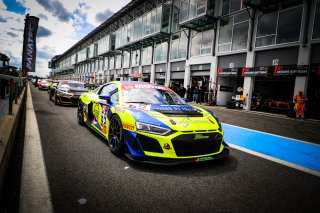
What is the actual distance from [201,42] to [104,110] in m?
18.7

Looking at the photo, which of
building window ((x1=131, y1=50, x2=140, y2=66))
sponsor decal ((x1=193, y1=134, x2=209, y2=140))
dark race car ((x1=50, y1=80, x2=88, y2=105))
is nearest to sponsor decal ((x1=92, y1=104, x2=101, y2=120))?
sponsor decal ((x1=193, y1=134, x2=209, y2=140))

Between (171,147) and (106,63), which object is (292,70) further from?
(106,63)

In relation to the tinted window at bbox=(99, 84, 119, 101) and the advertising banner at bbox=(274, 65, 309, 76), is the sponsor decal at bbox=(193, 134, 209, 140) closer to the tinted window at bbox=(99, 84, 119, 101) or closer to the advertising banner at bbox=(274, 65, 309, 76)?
the tinted window at bbox=(99, 84, 119, 101)

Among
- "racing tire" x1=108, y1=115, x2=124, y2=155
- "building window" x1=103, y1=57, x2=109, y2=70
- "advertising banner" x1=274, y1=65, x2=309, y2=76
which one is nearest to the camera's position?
"racing tire" x1=108, y1=115, x2=124, y2=155

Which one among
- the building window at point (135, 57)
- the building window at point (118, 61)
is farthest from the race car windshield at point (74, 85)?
the building window at point (118, 61)

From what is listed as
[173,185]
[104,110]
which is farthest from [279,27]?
[173,185]

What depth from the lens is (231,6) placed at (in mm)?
18047

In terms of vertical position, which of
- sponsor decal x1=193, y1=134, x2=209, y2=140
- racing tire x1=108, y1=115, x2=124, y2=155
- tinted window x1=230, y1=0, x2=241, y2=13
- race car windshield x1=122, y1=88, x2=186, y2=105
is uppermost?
tinted window x1=230, y1=0, x2=241, y2=13

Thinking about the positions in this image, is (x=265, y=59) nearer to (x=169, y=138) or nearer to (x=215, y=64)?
(x=215, y=64)

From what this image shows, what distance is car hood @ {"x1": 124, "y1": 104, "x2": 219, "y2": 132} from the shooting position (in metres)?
3.02

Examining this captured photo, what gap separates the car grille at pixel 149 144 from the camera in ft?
9.56

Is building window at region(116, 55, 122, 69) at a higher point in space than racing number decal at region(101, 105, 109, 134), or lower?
higher

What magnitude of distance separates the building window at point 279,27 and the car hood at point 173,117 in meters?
13.9

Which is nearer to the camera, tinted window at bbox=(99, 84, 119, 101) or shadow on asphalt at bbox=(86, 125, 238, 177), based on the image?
shadow on asphalt at bbox=(86, 125, 238, 177)
